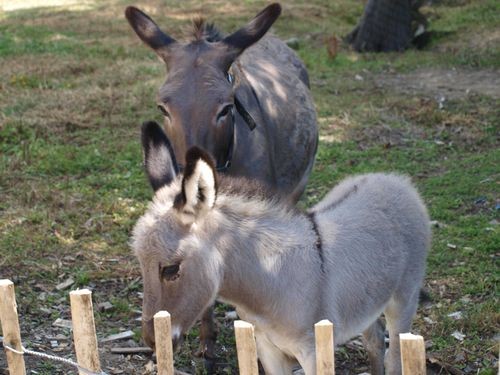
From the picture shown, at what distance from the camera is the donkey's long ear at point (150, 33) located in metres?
6.05

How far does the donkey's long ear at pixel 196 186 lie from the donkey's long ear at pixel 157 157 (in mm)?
363

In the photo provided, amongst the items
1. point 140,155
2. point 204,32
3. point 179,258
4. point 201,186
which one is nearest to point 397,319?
point 179,258

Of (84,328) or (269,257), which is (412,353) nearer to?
(269,257)

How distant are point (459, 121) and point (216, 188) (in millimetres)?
7663

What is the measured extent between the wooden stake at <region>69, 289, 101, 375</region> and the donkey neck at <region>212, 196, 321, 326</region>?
71cm

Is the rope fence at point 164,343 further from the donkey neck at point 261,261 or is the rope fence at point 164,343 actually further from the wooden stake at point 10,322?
the donkey neck at point 261,261

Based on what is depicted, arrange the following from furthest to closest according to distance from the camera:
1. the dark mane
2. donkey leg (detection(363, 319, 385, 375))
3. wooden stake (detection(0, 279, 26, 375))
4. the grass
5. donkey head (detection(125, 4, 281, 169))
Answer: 1. the grass
2. the dark mane
3. donkey head (detection(125, 4, 281, 169))
4. donkey leg (detection(363, 319, 385, 375))
5. wooden stake (detection(0, 279, 26, 375))

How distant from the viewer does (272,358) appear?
176 inches

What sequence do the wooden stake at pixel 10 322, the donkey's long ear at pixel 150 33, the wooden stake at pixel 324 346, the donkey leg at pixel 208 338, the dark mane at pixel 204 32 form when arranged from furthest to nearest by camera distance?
1. the dark mane at pixel 204 32
2. the donkey's long ear at pixel 150 33
3. the donkey leg at pixel 208 338
4. the wooden stake at pixel 10 322
5. the wooden stake at pixel 324 346

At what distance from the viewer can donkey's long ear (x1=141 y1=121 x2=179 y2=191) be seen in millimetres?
4312

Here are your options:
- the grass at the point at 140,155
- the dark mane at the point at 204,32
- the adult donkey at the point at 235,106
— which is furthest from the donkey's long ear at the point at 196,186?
the dark mane at the point at 204,32

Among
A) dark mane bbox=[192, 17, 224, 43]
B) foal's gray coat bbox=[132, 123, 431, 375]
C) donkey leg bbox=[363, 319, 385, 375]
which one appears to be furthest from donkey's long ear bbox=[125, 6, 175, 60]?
donkey leg bbox=[363, 319, 385, 375]

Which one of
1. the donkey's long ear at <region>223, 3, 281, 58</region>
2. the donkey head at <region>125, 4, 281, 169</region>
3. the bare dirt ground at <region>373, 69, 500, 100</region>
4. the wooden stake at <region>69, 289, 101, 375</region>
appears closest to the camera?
the wooden stake at <region>69, 289, 101, 375</region>

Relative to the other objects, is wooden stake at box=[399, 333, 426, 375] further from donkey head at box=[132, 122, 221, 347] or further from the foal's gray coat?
donkey head at box=[132, 122, 221, 347]
